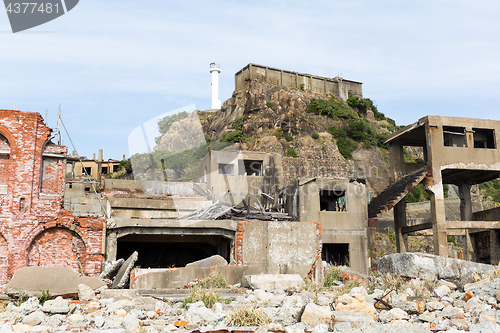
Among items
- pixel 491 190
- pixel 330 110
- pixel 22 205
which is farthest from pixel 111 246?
pixel 491 190

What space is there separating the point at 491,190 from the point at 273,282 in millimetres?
43490

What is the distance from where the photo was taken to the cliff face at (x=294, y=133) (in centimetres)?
4528

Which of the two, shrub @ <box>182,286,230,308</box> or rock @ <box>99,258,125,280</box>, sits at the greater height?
rock @ <box>99,258,125,280</box>

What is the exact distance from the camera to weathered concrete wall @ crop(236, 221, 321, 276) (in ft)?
65.1

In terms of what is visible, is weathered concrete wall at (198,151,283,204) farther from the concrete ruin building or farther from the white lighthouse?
the white lighthouse

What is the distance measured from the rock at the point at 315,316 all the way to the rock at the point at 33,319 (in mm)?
5260

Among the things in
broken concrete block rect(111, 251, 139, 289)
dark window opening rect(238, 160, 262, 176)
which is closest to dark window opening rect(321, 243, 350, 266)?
dark window opening rect(238, 160, 262, 176)

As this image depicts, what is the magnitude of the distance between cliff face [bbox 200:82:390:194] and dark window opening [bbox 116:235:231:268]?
18.3 meters

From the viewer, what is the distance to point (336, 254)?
2534 centimetres

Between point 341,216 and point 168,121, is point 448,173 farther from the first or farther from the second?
point 168,121

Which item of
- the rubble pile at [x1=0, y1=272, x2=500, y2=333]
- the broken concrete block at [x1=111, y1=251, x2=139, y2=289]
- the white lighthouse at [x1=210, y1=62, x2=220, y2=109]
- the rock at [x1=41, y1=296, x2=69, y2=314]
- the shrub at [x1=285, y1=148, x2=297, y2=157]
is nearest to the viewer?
the rubble pile at [x1=0, y1=272, x2=500, y2=333]

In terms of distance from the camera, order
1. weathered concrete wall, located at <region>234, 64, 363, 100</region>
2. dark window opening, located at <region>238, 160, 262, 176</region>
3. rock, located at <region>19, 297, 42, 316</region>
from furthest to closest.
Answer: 1. weathered concrete wall, located at <region>234, 64, 363, 100</region>
2. dark window opening, located at <region>238, 160, 262, 176</region>
3. rock, located at <region>19, 297, 42, 316</region>

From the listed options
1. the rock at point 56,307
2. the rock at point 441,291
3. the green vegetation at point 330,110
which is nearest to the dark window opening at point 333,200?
the rock at point 441,291

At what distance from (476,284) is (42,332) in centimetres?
943
